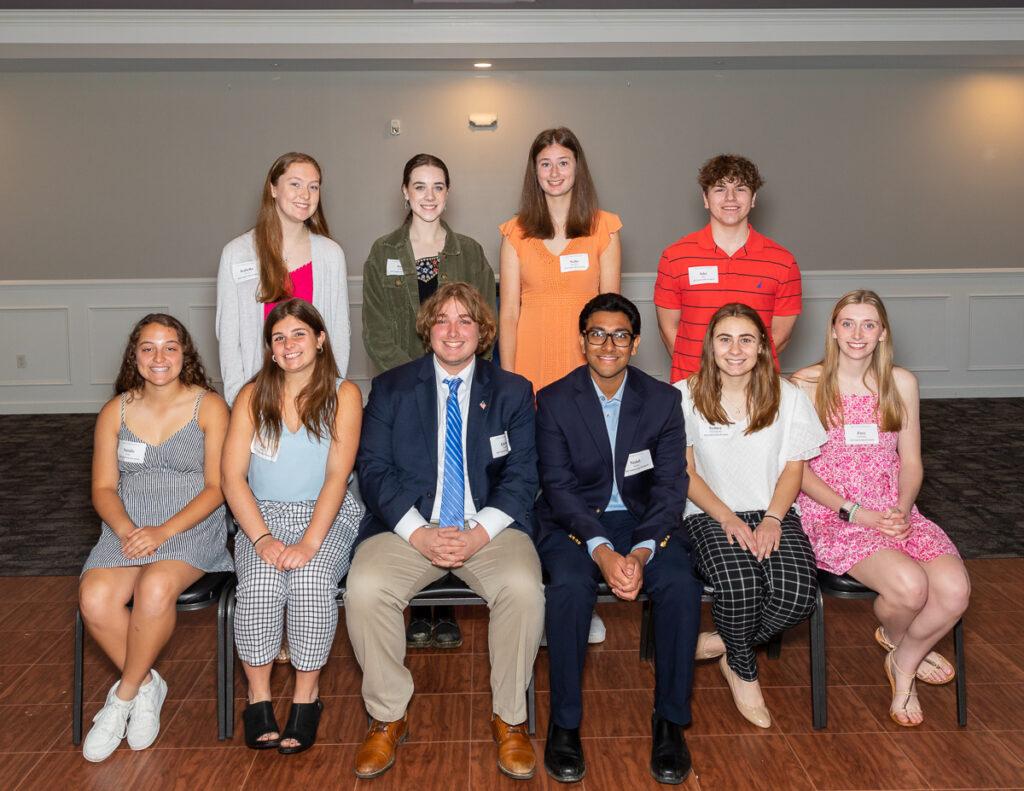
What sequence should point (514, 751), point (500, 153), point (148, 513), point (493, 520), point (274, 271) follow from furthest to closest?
point (500, 153), point (274, 271), point (148, 513), point (493, 520), point (514, 751)

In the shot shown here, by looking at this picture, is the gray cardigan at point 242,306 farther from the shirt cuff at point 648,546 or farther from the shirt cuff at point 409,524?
the shirt cuff at point 648,546

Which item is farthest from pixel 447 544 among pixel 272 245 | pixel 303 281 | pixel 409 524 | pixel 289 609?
pixel 272 245

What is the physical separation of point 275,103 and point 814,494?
21.6 feet

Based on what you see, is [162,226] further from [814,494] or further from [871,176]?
[814,494]

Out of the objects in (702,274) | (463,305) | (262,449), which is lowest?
(262,449)

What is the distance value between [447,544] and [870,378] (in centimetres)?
149

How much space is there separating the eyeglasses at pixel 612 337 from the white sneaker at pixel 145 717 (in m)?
1.67

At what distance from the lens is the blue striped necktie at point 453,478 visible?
9.52 feet

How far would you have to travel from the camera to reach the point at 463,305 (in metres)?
2.90

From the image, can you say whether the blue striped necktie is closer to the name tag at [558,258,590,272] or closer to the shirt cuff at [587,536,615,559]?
the shirt cuff at [587,536,615,559]

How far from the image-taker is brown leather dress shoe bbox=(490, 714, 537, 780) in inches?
100

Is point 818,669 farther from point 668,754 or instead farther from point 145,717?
point 145,717

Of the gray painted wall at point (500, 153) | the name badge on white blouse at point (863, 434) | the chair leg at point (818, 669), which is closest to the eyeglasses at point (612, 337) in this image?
the name badge on white blouse at point (863, 434)

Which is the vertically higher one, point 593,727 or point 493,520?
point 493,520
